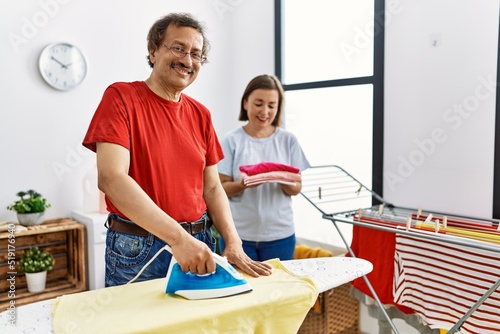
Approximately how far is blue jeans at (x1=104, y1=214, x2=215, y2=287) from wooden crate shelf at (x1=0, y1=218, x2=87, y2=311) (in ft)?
4.79

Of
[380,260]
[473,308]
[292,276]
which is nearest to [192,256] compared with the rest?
[292,276]

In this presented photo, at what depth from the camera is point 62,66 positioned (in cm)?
285

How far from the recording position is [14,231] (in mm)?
2514

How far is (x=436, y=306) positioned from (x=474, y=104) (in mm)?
936

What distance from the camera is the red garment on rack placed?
6.45 ft

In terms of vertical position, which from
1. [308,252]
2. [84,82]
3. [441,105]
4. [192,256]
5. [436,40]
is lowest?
[308,252]

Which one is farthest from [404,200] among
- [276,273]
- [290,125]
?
[276,273]

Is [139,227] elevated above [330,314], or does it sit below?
above

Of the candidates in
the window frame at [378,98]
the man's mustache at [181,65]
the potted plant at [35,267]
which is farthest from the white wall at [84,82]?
the man's mustache at [181,65]

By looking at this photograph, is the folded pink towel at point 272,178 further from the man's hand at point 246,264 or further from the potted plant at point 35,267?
the potted plant at point 35,267

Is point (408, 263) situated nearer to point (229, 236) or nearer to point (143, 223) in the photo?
point (229, 236)

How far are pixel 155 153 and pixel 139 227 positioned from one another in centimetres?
21

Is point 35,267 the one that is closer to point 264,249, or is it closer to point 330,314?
point 264,249

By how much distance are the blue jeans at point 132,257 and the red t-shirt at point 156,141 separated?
3.3 inches
